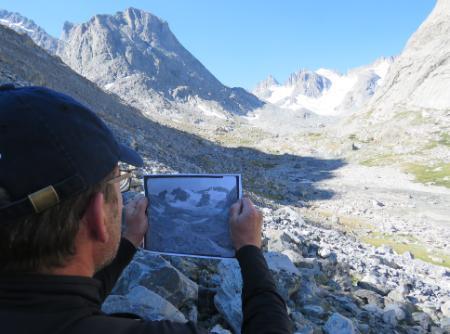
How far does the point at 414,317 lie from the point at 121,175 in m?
8.83

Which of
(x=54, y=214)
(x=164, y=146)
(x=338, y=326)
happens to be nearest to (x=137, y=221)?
(x=54, y=214)

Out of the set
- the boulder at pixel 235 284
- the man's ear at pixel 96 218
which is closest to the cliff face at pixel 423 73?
the boulder at pixel 235 284

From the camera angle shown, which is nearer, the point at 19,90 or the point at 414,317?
the point at 19,90

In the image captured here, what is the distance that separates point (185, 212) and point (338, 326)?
401cm

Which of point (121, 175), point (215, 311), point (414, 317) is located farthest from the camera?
point (414, 317)

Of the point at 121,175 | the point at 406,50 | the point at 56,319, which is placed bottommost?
the point at 56,319

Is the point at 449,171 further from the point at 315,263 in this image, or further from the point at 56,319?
the point at 56,319

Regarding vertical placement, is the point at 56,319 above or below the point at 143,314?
above

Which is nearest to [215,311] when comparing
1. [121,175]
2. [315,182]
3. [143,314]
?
[143,314]

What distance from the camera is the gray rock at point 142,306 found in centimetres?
409

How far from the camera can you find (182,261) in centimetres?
693

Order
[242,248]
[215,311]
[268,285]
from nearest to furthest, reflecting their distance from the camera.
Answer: [268,285] → [242,248] → [215,311]

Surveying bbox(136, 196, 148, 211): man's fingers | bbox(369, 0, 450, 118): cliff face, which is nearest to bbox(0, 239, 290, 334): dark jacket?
bbox(136, 196, 148, 211): man's fingers

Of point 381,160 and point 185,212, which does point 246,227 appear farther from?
point 381,160
